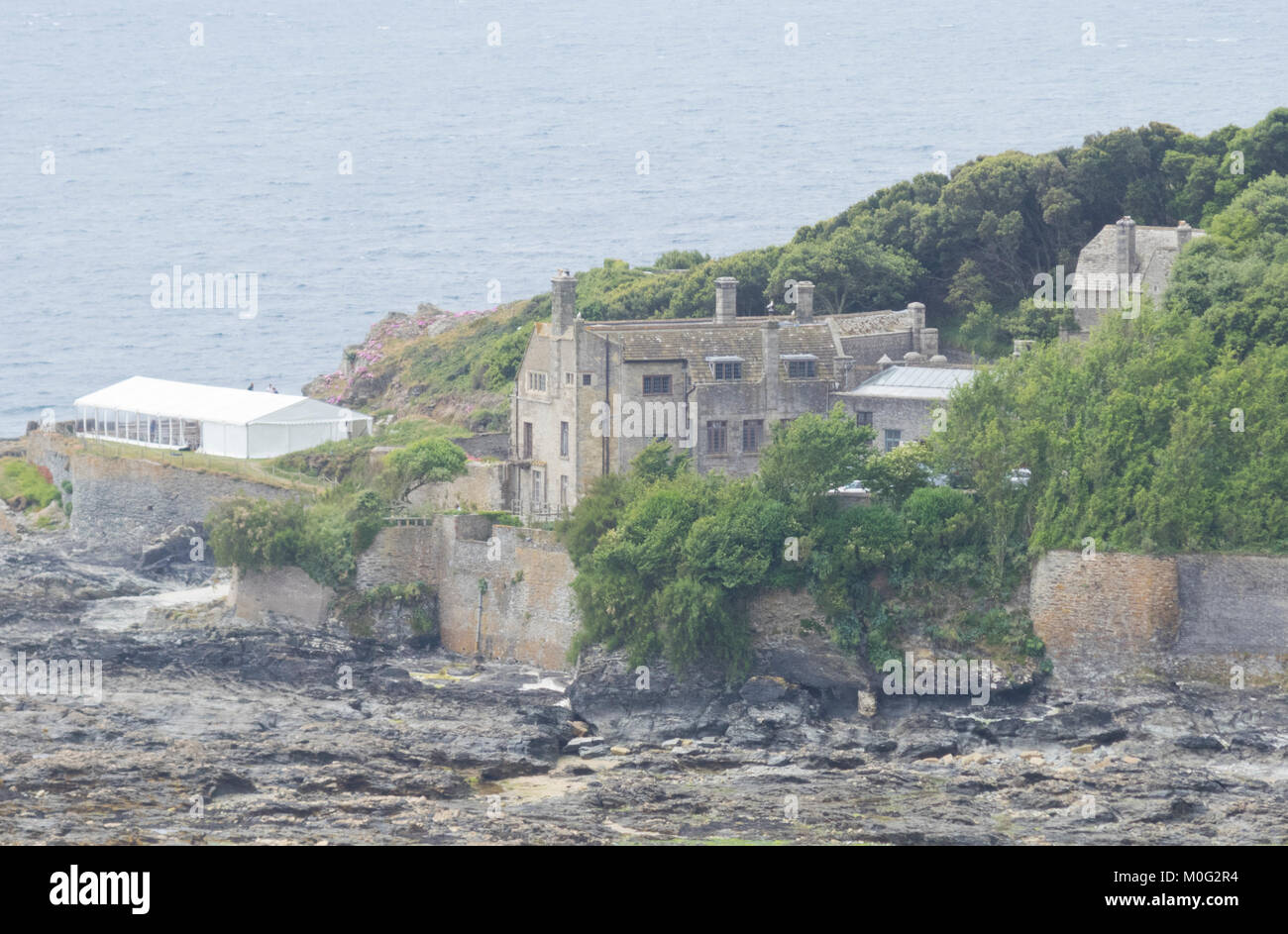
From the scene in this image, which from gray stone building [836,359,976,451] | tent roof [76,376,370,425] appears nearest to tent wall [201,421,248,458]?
tent roof [76,376,370,425]

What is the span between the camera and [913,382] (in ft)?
249

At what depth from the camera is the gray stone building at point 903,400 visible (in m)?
74.1

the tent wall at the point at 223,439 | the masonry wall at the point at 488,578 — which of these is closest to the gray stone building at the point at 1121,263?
the masonry wall at the point at 488,578

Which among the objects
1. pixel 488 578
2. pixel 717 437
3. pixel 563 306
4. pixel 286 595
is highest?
pixel 563 306

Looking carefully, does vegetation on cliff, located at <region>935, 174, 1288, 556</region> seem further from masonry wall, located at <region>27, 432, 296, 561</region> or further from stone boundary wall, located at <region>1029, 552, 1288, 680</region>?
masonry wall, located at <region>27, 432, 296, 561</region>

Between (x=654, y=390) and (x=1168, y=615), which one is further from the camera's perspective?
(x=654, y=390)

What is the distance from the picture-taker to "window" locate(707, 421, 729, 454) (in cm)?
7431

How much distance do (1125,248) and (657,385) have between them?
1755cm

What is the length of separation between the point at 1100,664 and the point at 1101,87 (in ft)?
403

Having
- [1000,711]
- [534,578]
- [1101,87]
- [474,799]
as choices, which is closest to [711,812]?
[474,799]

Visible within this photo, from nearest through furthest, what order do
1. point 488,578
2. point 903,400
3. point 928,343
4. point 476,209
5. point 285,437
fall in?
point 488,578, point 903,400, point 928,343, point 285,437, point 476,209

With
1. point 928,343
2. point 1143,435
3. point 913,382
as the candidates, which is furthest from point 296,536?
point 1143,435

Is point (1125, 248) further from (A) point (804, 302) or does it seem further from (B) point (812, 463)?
(B) point (812, 463)
